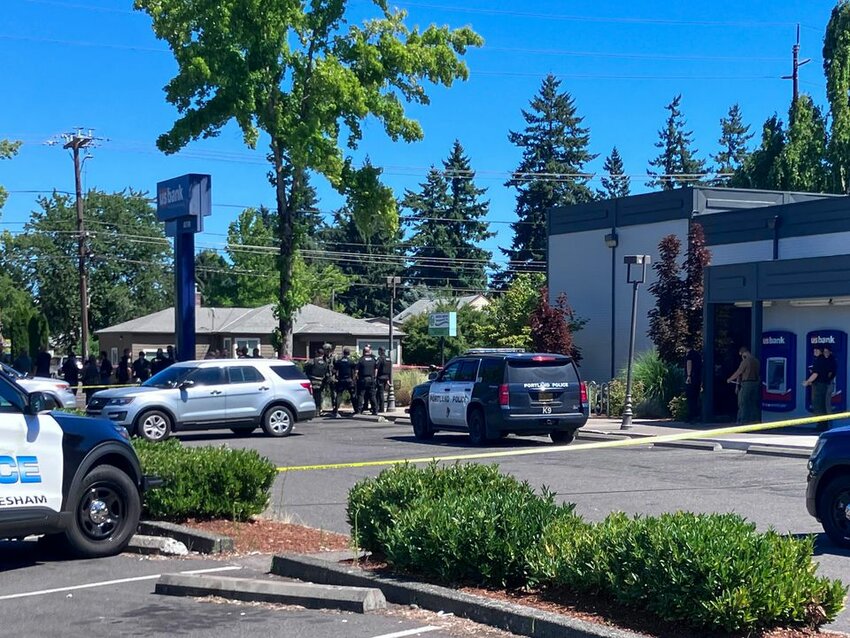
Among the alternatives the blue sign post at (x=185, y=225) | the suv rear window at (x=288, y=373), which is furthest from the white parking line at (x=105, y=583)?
the blue sign post at (x=185, y=225)

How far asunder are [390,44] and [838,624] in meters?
27.3

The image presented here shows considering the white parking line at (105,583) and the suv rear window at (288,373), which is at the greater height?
the suv rear window at (288,373)

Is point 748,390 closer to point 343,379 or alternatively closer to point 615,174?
point 343,379

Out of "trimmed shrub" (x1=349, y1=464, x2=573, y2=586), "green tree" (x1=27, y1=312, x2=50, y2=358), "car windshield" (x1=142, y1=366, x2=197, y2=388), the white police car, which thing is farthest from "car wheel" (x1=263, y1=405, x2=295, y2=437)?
"green tree" (x1=27, y1=312, x2=50, y2=358)

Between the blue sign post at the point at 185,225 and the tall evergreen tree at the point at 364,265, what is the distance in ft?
188

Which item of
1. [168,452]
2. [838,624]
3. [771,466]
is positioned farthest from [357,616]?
[771,466]

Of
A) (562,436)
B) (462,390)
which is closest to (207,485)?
(462,390)

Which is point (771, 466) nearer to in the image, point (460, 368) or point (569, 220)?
point (460, 368)

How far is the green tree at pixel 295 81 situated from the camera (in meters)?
30.9

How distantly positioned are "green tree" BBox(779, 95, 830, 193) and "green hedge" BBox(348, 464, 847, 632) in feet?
150

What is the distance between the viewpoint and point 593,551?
22.2ft

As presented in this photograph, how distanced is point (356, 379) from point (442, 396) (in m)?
8.45

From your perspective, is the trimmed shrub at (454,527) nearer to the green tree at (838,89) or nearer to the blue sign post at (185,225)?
the blue sign post at (185,225)

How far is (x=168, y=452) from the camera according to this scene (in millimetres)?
11266
